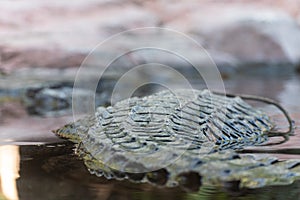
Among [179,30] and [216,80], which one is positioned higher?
[179,30]

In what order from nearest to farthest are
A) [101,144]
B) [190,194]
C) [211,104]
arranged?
[190,194], [101,144], [211,104]

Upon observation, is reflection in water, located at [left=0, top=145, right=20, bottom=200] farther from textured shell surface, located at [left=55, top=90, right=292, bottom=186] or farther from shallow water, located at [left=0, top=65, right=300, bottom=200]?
textured shell surface, located at [left=55, top=90, right=292, bottom=186]

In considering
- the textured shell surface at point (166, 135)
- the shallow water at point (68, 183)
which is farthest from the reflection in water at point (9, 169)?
the textured shell surface at point (166, 135)

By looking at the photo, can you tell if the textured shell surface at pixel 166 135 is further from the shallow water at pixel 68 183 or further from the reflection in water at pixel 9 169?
the reflection in water at pixel 9 169

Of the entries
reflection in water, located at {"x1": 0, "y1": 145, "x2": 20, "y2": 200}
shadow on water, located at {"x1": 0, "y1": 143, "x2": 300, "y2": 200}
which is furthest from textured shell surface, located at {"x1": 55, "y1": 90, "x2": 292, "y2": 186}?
reflection in water, located at {"x1": 0, "y1": 145, "x2": 20, "y2": 200}

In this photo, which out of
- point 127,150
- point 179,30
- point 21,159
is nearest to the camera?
point 127,150

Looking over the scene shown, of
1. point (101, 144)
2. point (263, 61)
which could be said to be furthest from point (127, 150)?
point (263, 61)

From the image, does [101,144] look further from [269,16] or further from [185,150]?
Answer: [269,16]
